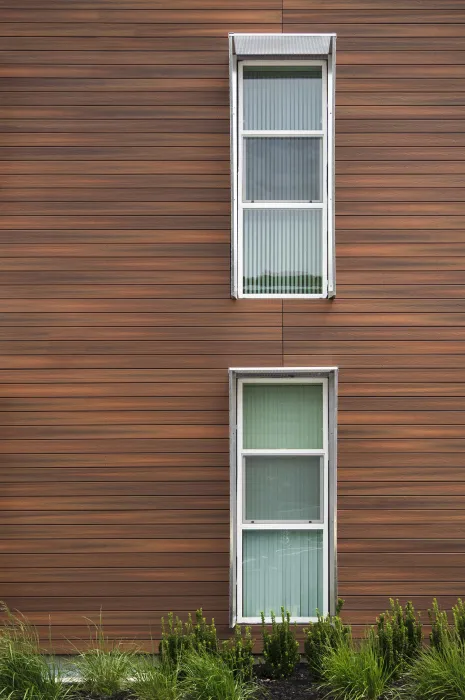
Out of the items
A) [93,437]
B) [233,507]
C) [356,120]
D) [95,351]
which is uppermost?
[356,120]

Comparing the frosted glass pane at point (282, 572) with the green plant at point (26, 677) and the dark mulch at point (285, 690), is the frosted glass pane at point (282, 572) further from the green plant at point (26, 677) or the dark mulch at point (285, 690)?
the green plant at point (26, 677)

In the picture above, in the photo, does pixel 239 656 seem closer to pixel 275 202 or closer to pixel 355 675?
pixel 355 675

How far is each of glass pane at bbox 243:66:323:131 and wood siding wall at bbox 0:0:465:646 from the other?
27cm

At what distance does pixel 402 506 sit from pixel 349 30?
171 inches

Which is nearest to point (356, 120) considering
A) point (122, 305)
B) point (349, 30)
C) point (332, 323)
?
point (349, 30)

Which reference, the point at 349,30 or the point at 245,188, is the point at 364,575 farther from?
the point at 349,30

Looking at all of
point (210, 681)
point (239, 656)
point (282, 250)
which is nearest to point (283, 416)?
point (282, 250)

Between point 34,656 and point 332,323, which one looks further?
point 332,323

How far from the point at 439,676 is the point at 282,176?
14.1 feet

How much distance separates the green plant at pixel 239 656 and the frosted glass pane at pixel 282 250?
9.74ft

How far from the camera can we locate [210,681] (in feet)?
16.5

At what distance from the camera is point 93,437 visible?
20.7 ft

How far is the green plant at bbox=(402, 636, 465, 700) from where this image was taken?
16.3ft

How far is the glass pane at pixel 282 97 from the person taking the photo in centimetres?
650
